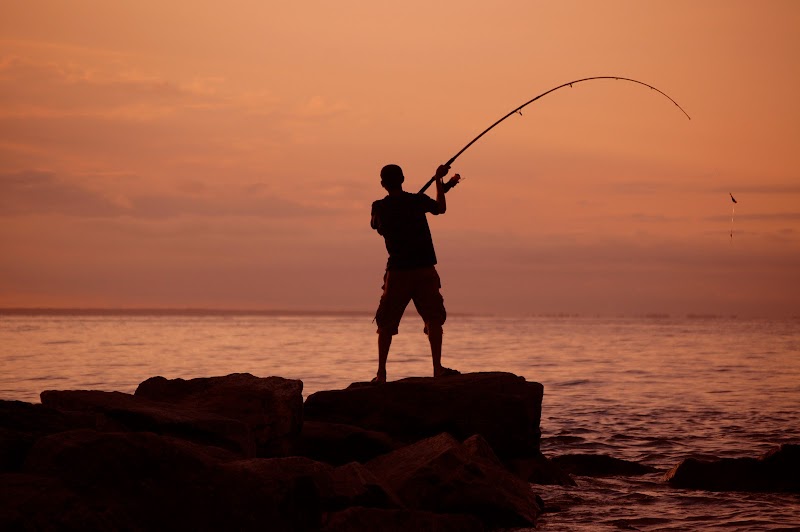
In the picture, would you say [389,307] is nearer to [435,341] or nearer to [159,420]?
[435,341]

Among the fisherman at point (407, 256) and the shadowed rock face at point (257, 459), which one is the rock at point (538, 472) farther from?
the fisherman at point (407, 256)

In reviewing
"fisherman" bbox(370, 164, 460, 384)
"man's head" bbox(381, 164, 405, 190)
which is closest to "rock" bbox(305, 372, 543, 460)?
"fisherman" bbox(370, 164, 460, 384)

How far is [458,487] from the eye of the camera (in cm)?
723

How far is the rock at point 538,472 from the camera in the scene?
31.0ft

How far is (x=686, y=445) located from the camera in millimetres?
12500

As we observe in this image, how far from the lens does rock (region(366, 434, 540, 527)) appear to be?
283 inches

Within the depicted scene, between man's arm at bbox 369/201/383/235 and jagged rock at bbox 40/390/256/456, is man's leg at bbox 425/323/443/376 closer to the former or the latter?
man's arm at bbox 369/201/383/235

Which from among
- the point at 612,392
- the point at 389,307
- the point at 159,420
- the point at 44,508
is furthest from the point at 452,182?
the point at 612,392

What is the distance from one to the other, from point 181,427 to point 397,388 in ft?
9.48

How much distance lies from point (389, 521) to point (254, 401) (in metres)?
2.00

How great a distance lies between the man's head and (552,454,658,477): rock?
136 inches

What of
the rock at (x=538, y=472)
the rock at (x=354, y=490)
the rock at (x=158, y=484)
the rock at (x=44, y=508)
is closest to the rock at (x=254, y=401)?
the rock at (x=354, y=490)

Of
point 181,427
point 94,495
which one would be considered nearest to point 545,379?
point 181,427

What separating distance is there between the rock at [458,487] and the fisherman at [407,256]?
7.26ft
